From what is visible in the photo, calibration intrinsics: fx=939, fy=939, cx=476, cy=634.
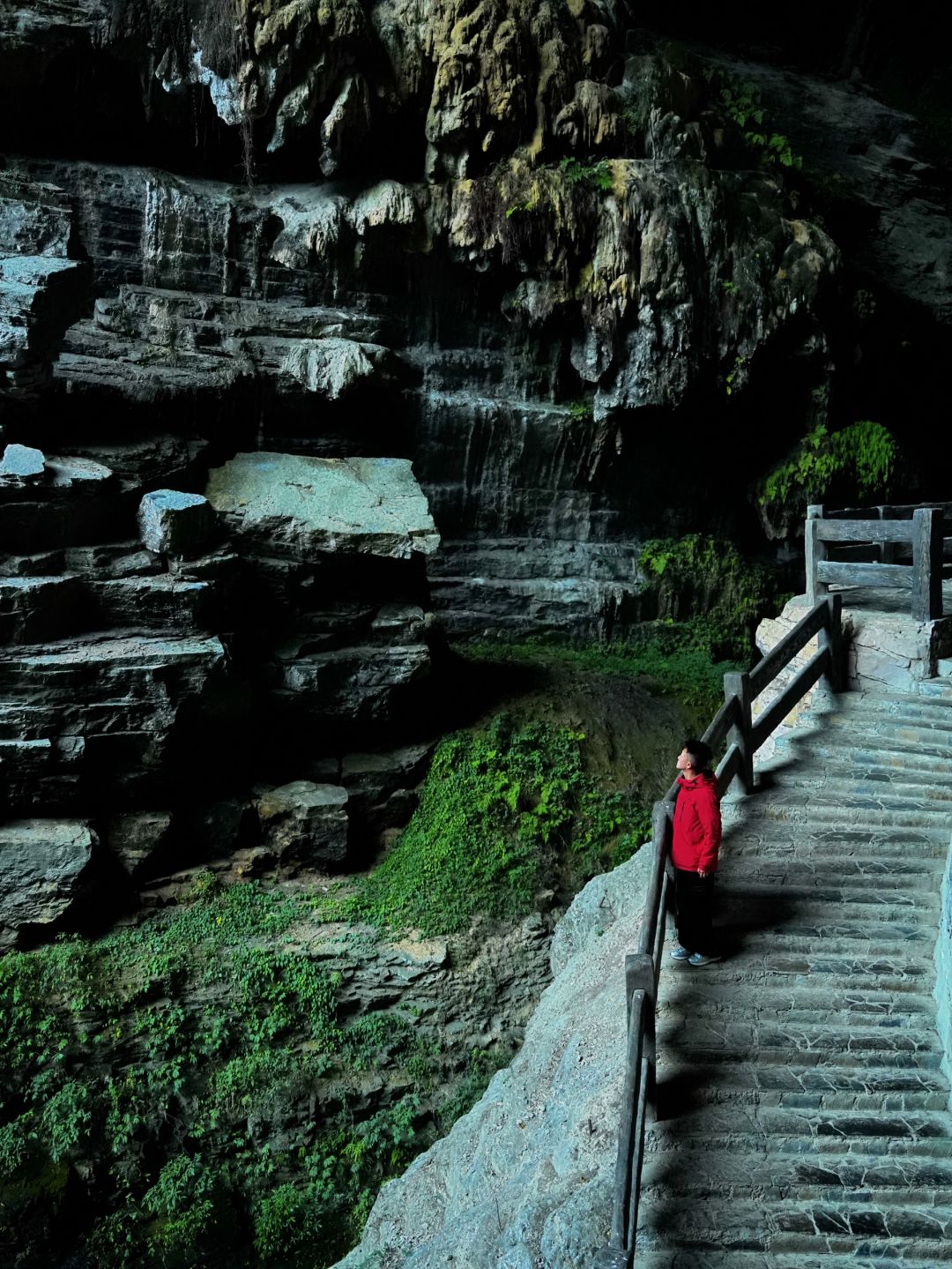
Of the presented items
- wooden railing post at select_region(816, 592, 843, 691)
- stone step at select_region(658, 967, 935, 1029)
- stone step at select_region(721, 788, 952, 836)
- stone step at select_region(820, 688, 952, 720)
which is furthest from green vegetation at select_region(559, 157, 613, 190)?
stone step at select_region(658, 967, 935, 1029)

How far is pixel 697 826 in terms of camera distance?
6387 millimetres

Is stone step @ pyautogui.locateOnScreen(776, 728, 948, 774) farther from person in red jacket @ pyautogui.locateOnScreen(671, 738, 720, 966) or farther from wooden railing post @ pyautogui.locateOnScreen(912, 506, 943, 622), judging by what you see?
person in red jacket @ pyautogui.locateOnScreen(671, 738, 720, 966)

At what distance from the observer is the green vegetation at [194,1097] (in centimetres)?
863

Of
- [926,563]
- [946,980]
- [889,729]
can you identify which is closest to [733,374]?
[926,563]

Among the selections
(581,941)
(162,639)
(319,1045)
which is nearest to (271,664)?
(162,639)

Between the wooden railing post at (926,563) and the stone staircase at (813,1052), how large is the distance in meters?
2.05

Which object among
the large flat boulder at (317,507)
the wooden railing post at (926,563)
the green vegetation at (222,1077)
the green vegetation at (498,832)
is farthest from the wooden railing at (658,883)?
the large flat boulder at (317,507)

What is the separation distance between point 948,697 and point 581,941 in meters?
4.43

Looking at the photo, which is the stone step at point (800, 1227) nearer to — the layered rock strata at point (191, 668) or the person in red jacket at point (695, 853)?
the person in red jacket at point (695, 853)

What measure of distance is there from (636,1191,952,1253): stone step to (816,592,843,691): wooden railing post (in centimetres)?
599

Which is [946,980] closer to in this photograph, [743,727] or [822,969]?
[822,969]

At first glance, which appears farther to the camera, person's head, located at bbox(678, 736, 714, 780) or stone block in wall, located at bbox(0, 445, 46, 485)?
stone block in wall, located at bbox(0, 445, 46, 485)

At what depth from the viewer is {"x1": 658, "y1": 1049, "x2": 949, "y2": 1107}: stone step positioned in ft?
18.0

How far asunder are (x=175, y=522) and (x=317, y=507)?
2.13 metres
